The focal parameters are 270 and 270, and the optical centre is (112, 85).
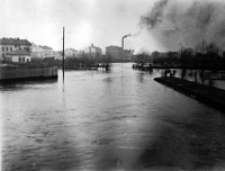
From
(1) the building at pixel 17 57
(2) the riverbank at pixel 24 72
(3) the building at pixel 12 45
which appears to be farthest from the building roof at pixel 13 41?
(2) the riverbank at pixel 24 72

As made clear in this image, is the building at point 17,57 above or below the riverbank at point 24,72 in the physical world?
above

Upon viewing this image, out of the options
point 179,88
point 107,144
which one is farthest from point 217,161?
point 179,88

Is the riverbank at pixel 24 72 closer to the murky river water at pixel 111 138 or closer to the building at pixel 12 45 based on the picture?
the murky river water at pixel 111 138

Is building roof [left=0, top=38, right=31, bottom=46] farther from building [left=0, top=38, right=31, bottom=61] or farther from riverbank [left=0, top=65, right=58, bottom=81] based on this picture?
riverbank [left=0, top=65, right=58, bottom=81]

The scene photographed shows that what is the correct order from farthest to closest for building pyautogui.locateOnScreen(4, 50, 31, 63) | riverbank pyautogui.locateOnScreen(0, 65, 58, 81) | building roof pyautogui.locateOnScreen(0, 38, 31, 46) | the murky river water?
building roof pyautogui.locateOnScreen(0, 38, 31, 46) < building pyautogui.locateOnScreen(4, 50, 31, 63) < riverbank pyautogui.locateOnScreen(0, 65, 58, 81) < the murky river water

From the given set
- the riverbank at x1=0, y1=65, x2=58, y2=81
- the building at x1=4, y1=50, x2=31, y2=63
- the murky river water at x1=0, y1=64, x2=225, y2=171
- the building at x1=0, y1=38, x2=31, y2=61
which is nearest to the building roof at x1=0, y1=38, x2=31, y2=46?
the building at x1=0, y1=38, x2=31, y2=61

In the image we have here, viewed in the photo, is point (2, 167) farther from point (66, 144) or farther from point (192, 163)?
point (192, 163)

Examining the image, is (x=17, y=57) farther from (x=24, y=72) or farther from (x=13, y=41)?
A: (x=24, y=72)

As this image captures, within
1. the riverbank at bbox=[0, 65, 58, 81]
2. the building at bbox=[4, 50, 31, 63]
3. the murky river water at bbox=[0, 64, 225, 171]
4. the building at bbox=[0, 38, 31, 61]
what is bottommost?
the murky river water at bbox=[0, 64, 225, 171]

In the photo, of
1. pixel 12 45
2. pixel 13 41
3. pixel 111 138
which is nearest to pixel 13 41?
pixel 13 41

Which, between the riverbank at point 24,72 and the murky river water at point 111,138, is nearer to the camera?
the murky river water at point 111,138

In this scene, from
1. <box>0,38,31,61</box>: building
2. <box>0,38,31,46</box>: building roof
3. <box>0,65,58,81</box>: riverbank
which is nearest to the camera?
<box>0,65,58,81</box>: riverbank
